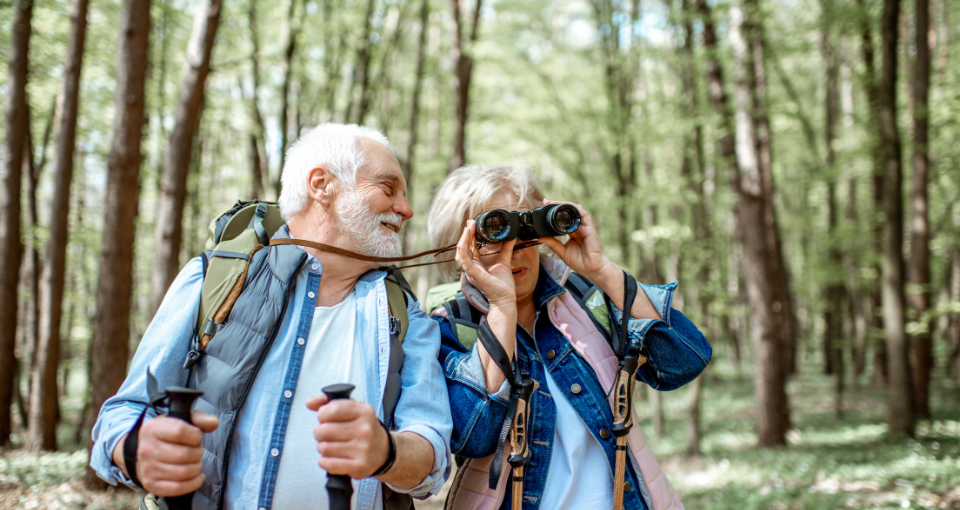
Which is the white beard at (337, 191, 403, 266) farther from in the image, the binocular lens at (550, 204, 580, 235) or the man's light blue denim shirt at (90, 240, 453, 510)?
the binocular lens at (550, 204, 580, 235)

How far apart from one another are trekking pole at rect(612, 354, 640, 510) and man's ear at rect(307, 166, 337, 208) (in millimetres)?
1171

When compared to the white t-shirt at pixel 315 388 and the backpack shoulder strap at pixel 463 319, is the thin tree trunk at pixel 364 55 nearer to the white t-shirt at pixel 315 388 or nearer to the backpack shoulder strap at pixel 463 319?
the backpack shoulder strap at pixel 463 319

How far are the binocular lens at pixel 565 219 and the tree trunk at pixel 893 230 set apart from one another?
780cm

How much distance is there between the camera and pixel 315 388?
1595 millimetres

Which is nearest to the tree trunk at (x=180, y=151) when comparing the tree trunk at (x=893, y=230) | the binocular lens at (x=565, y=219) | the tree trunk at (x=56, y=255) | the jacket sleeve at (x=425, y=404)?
the tree trunk at (x=56, y=255)

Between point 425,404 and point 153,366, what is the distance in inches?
30.8

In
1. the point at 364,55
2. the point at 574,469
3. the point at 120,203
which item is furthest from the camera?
the point at 364,55

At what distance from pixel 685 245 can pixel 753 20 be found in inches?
161

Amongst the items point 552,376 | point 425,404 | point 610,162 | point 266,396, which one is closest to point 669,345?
point 552,376

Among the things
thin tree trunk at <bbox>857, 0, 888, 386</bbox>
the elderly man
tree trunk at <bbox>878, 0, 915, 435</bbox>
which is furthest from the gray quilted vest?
thin tree trunk at <bbox>857, 0, 888, 386</bbox>

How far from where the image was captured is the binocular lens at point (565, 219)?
1892mm

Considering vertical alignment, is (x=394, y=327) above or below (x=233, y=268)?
below

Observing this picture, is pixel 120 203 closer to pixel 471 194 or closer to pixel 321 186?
pixel 321 186

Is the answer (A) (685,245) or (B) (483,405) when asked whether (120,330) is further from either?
(A) (685,245)
